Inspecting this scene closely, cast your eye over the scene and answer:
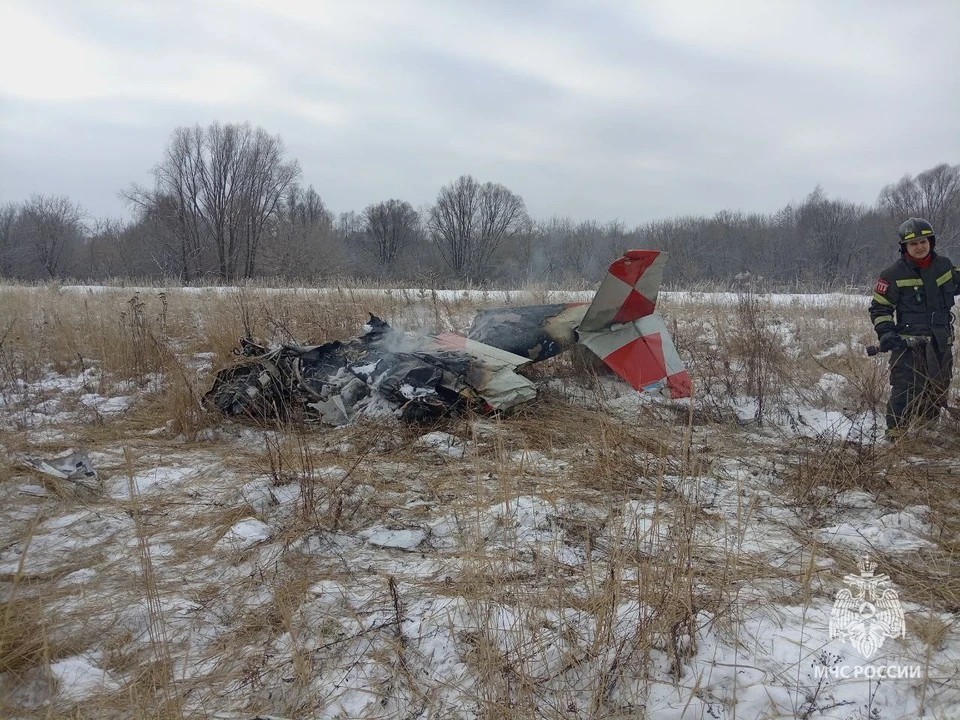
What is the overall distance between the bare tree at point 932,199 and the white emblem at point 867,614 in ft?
143

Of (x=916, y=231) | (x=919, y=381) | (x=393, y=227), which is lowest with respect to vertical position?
(x=919, y=381)

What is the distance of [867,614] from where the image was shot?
1945 millimetres

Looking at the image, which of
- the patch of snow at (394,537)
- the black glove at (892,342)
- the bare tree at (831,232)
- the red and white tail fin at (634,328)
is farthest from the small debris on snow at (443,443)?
the bare tree at (831,232)

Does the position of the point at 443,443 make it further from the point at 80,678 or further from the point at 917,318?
the point at 917,318

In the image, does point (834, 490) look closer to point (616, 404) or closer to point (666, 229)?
point (616, 404)

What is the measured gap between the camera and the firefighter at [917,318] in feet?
13.0

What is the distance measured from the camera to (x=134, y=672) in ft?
5.78

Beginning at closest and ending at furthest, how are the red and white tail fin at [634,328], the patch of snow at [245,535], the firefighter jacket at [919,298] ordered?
the patch of snow at [245,535]
the firefighter jacket at [919,298]
the red and white tail fin at [634,328]

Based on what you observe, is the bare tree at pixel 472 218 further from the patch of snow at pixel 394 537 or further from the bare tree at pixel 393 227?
the patch of snow at pixel 394 537

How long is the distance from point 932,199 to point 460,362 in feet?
167

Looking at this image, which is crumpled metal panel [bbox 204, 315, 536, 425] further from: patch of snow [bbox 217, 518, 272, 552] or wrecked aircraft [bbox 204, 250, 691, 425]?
patch of snow [bbox 217, 518, 272, 552]

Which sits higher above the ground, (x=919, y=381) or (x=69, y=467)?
(x=919, y=381)

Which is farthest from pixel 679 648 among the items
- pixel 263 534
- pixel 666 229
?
pixel 666 229

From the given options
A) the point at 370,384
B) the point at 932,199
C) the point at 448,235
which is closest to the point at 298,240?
the point at 448,235
